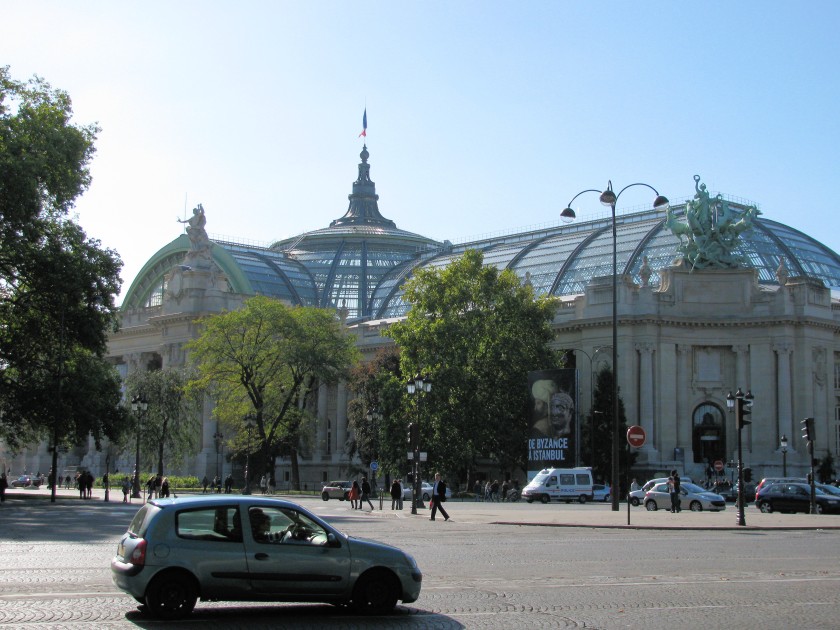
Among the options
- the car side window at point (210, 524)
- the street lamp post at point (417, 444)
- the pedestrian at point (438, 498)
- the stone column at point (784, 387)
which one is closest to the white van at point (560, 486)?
the street lamp post at point (417, 444)

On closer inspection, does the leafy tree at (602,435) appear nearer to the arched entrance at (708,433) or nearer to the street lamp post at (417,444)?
the arched entrance at (708,433)

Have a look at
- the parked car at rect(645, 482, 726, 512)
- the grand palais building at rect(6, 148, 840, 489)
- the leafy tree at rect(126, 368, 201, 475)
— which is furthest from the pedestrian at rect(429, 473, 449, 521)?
the leafy tree at rect(126, 368, 201, 475)

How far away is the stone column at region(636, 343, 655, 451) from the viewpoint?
89.2m

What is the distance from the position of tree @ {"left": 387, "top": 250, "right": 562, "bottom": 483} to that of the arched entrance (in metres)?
16.1

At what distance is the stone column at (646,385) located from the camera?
89.2 m

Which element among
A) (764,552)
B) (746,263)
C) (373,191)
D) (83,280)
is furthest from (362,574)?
(373,191)

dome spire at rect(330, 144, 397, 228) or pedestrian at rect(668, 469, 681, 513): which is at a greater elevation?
dome spire at rect(330, 144, 397, 228)

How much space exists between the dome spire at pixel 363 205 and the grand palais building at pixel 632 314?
11.2 meters

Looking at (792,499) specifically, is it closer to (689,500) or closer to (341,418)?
(689,500)

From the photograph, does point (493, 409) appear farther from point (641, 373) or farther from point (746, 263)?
point (746, 263)

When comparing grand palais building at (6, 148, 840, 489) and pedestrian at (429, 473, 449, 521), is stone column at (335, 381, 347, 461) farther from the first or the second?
pedestrian at (429, 473, 449, 521)

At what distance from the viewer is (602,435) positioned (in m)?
84.6

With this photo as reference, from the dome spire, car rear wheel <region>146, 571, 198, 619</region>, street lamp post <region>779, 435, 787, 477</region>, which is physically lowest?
car rear wheel <region>146, 571, 198, 619</region>

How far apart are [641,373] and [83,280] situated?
47.2 m
